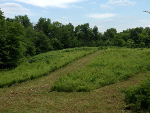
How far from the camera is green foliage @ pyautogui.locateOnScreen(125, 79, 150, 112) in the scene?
18.5ft

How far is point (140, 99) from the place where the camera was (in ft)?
19.1

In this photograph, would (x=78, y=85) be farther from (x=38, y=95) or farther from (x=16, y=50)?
(x=16, y=50)

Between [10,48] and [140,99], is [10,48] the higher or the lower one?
the higher one

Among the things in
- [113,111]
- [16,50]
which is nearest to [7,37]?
[16,50]

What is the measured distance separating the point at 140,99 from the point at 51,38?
5658 cm

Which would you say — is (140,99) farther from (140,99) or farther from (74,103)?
(74,103)

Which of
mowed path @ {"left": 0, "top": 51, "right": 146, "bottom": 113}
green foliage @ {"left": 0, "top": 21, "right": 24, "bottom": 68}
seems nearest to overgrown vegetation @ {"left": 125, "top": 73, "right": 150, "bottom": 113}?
mowed path @ {"left": 0, "top": 51, "right": 146, "bottom": 113}

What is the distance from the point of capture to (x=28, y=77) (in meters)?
12.8

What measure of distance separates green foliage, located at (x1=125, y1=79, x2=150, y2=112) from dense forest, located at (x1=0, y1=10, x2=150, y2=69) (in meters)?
15.5

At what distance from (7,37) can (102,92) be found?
15.3 metres

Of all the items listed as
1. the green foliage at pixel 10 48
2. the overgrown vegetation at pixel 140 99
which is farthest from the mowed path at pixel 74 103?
the green foliage at pixel 10 48

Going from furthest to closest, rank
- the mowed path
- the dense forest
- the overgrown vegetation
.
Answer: the dense forest < the mowed path < the overgrown vegetation

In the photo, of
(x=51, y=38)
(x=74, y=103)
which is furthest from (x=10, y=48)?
(x=51, y=38)

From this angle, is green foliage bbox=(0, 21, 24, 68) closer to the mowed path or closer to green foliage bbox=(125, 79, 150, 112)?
the mowed path
